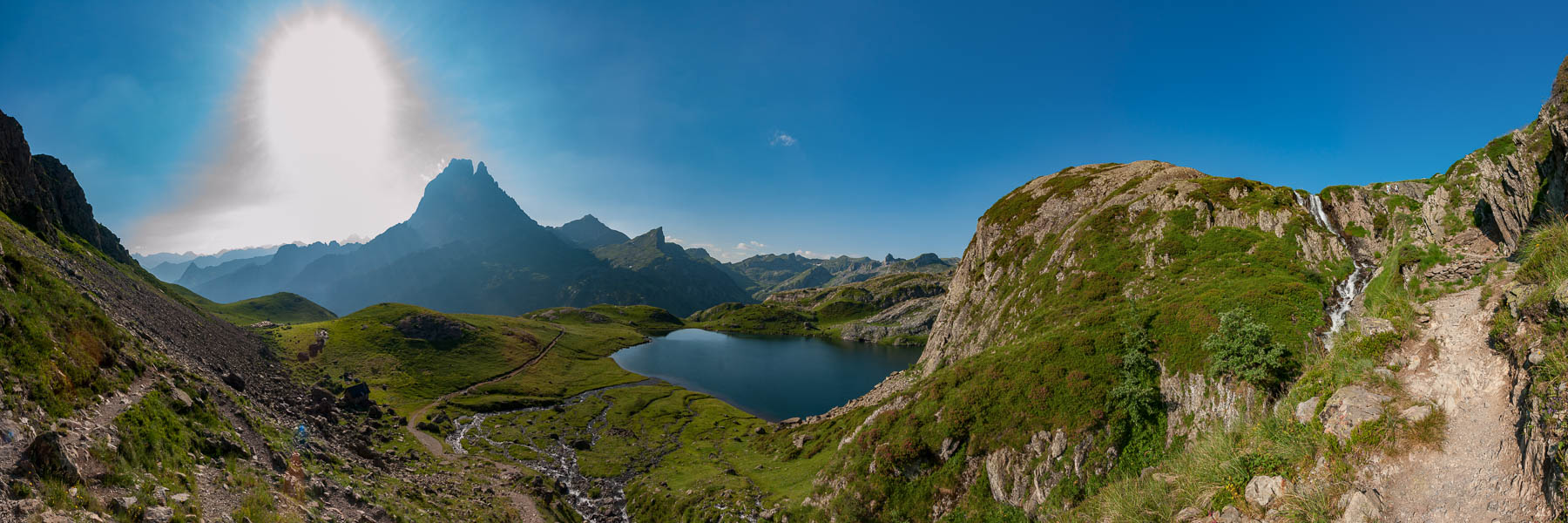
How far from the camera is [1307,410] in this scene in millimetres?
10945

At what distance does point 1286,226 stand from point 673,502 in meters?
61.4

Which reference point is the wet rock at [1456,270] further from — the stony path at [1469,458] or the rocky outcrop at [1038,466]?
the rocky outcrop at [1038,466]

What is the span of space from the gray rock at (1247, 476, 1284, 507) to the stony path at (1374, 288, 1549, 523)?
1.24 meters

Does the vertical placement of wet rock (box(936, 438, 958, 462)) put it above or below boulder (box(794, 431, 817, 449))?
above

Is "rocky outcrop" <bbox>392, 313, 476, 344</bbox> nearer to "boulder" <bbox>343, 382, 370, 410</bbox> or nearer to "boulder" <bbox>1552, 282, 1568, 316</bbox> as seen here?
"boulder" <bbox>343, 382, 370, 410</bbox>

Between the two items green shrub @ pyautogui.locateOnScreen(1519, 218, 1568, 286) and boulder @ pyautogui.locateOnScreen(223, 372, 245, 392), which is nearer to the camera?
green shrub @ pyautogui.locateOnScreen(1519, 218, 1568, 286)

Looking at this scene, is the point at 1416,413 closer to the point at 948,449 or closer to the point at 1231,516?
the point at 1231,516

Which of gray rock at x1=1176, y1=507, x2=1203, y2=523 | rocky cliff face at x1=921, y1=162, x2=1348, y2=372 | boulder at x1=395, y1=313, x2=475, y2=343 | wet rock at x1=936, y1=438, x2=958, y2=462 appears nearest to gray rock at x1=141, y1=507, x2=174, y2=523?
gray rock at x1=1176, y1=507, x2=1203, y2=523

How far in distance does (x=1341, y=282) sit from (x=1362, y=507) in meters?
34.3

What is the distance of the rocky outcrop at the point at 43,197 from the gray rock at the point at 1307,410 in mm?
119126

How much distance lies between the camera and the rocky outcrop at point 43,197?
66875 millimetres

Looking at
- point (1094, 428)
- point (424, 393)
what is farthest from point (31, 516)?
point (424, 393)

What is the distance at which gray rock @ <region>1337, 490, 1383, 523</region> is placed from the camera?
757 cm

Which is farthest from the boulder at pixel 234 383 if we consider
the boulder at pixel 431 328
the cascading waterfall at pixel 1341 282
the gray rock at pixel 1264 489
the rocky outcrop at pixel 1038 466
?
the boulder at pixel 431 328
